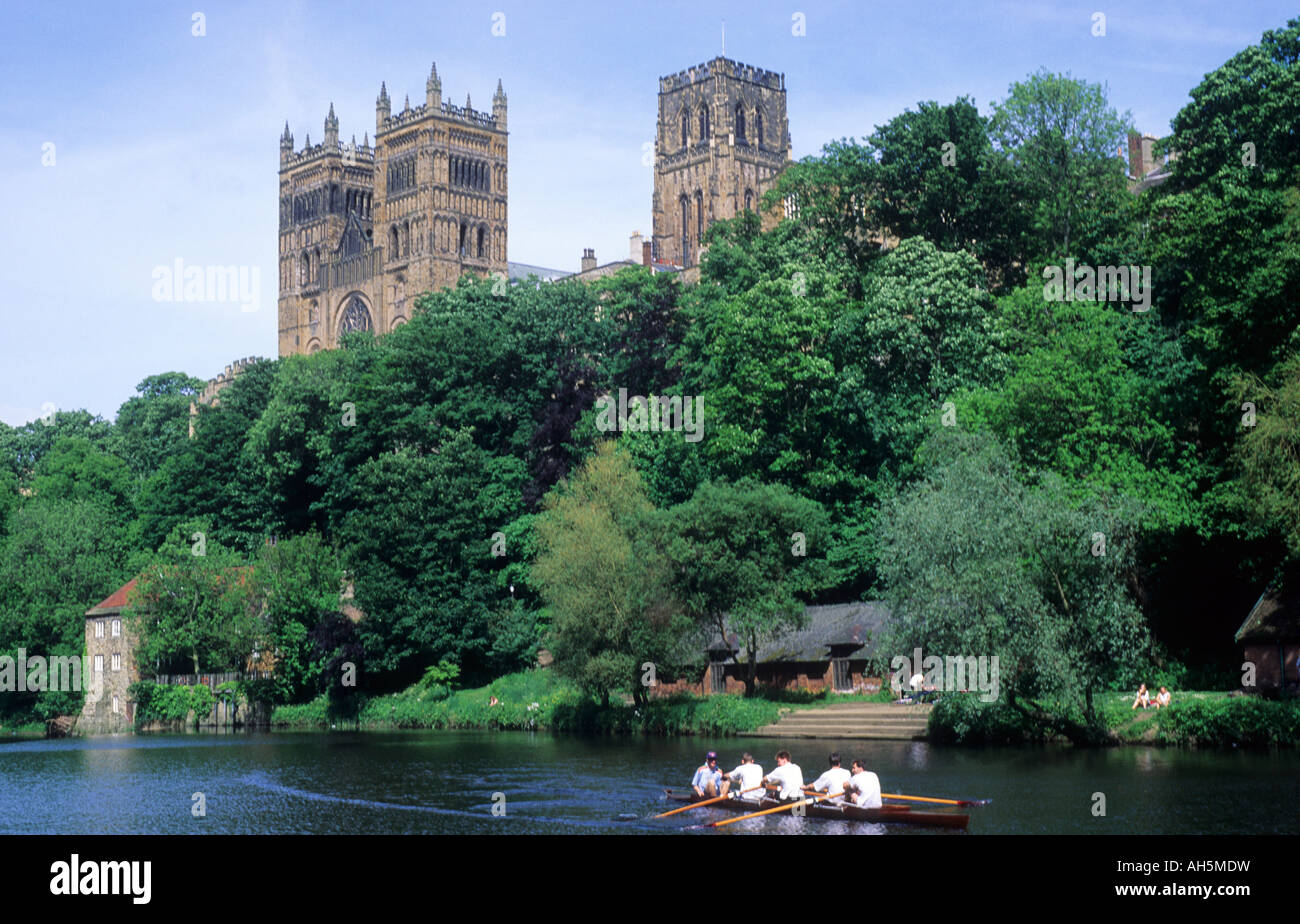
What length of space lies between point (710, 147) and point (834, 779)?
122449mm

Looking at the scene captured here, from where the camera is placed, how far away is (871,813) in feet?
93.7

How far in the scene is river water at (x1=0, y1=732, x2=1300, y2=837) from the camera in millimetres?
29281

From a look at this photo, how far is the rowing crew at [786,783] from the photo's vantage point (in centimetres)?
2905

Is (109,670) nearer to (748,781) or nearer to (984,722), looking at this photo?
(984,722)

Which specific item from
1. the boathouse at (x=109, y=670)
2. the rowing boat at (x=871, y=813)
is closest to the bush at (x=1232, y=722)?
the rowing boat at (x=871, y=813)

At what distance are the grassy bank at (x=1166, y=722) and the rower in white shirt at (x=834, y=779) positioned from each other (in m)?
12.2

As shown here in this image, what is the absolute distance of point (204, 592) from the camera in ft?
228

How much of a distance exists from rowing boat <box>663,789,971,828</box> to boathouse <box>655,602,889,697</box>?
22.4m

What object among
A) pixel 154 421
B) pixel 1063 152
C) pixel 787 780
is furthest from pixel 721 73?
pixel 787 780

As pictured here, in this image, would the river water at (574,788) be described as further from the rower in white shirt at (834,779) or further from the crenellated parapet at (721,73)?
the crenellated parapet at (721,73)

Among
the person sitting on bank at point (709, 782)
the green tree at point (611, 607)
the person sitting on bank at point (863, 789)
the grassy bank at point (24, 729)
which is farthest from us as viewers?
the grassy bank at point (24, 729)
